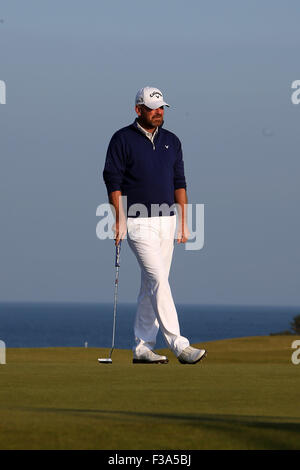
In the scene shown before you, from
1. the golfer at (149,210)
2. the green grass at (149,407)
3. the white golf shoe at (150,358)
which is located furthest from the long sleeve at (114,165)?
the green grass at (149,407)

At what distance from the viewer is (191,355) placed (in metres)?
10.7

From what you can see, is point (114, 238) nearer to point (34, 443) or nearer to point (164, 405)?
point (164, 405)

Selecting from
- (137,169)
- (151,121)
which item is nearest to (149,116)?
(151,121)

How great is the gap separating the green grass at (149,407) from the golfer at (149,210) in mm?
788

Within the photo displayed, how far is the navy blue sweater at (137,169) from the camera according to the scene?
11.0 meters

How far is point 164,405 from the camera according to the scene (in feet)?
23.4

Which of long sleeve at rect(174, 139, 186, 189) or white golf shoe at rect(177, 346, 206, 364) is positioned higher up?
long sleeve at rect(174, 139, 186, 189)

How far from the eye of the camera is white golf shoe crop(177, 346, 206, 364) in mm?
10680

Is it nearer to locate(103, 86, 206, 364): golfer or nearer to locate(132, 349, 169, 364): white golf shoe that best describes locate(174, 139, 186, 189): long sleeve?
locate(103, 86, 206, 364): golfer

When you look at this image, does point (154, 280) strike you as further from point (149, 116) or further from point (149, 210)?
point (149, 116)

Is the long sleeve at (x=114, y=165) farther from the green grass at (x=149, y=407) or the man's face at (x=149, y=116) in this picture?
the green grass at (x=149, y=407)

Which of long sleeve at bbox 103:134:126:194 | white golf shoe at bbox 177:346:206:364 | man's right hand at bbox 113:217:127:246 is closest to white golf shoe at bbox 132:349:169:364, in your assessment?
white golf shoe at bbox 177:346:206:364

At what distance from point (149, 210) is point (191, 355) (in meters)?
1.53
